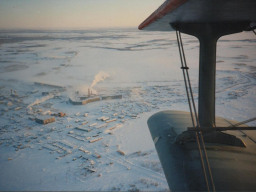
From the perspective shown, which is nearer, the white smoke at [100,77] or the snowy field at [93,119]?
the snowy field at [93,119]

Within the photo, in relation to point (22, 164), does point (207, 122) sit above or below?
above

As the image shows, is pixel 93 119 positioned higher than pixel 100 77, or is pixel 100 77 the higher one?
pixel 100 77

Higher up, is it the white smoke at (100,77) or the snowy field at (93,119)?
the white smoke at (100,77)

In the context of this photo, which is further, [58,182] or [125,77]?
[125,77]

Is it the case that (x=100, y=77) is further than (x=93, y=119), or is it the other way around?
(x=100, y=77)

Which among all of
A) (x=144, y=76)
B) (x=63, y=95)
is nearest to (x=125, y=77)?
(x=144, y=76)

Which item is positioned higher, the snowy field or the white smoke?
the white smoke

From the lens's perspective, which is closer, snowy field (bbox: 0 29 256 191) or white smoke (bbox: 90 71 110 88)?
snowy field (bbox: 0 29 256 191)

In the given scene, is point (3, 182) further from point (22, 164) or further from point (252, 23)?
point (252, 23)
